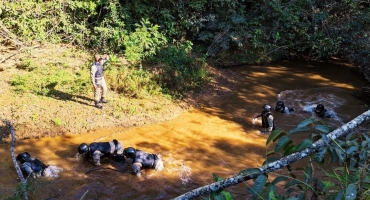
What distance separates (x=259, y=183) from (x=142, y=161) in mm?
4393

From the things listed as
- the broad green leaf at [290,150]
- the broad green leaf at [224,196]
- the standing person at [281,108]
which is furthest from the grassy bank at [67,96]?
the broad green leaf at [290,150]

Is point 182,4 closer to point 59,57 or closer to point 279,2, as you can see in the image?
point 279,2

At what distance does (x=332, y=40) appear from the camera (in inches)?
523

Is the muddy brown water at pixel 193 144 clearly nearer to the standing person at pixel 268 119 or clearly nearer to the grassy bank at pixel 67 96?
the standing person at pixel 268 119

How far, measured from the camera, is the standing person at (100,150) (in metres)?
7.09

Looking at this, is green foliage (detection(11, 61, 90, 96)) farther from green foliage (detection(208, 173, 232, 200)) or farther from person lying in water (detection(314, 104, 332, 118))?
green foliage (detection(208, 173, 232, 200))

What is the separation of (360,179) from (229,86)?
9601 millimetres

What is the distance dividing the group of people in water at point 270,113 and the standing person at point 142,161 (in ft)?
10.4

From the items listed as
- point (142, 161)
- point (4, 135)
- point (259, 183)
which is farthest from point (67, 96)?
point (259, 183)

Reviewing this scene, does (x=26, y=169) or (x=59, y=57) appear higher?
(x=59, y=57)

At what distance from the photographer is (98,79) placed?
9016mm

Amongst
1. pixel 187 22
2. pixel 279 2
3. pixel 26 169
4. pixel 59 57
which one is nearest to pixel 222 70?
pixel 187 22

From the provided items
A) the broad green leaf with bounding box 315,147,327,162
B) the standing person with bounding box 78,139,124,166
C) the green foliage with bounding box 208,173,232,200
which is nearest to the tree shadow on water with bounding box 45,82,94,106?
the standing person with bounding box 78,139,124,166

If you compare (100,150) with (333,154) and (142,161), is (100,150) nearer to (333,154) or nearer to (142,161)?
(142,161)
